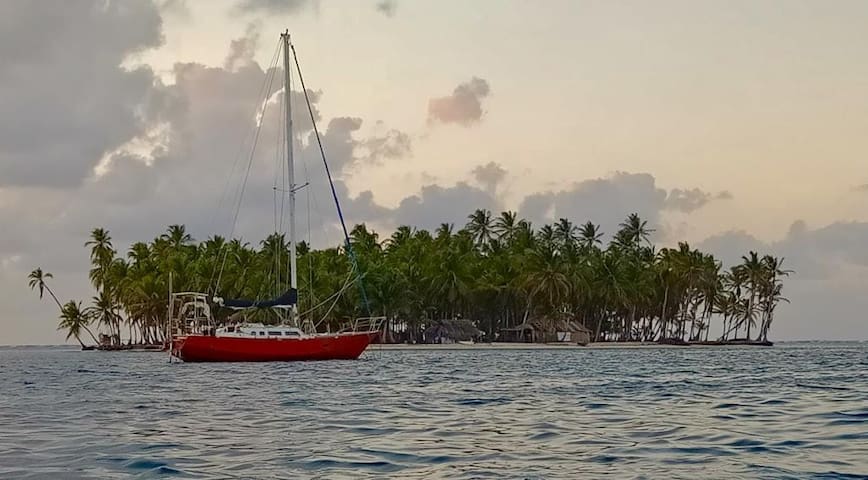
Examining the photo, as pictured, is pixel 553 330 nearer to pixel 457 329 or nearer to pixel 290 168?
pixel 457 329

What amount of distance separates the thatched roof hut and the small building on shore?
5.08 metres

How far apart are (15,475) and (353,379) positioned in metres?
28.7

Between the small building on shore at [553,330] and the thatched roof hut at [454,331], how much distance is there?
16.7ft

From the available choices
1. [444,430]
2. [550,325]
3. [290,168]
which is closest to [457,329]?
[550,325]

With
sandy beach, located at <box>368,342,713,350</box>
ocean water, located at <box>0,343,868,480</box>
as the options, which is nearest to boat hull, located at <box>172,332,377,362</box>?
ocean water, located at <box>0,343,868,480</box>

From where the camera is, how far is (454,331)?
12056cm

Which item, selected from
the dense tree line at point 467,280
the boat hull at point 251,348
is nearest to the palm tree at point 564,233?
the dense tree line at point 467,280

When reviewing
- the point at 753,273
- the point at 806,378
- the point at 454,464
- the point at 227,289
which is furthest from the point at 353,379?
the point at 753,273

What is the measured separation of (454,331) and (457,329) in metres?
0.46

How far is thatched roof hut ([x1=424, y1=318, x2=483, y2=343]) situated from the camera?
120312 mm

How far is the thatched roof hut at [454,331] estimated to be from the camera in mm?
120312

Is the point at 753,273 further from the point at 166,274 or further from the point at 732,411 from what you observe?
the point at 732,411

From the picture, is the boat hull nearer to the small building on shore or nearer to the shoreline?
the shoreline

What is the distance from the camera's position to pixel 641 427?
21.2m
